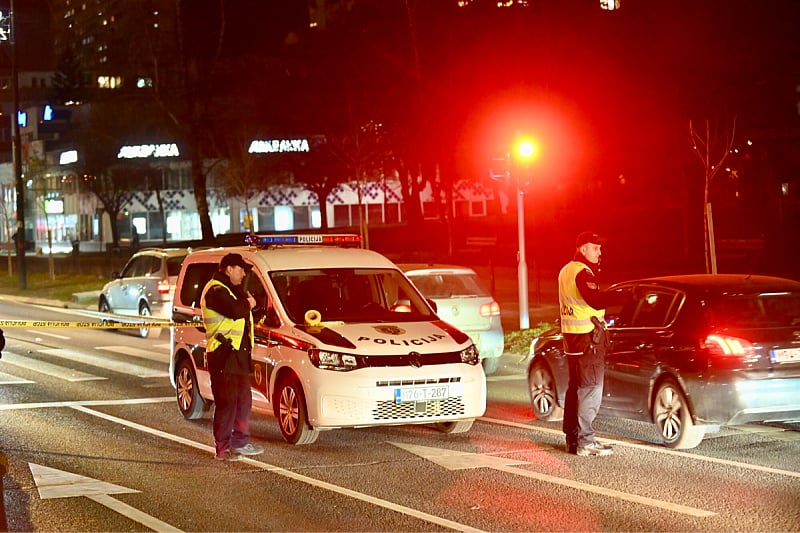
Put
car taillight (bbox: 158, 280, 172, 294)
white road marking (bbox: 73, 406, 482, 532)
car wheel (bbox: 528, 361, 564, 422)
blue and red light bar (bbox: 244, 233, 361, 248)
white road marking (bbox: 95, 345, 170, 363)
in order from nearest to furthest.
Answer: white road marking (bbox: 73, 406, 482, 532) < car wheel (bbox: 528, 361, 564, 422) < blue and red light bar (bbox: 244, 233, 361, 248) < white road marking (bbox: 95, 345, 170, 363) < car taillight (bbox: 158, 280, 172, 294)

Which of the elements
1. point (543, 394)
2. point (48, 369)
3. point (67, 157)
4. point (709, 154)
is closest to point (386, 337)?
point (543, 394)

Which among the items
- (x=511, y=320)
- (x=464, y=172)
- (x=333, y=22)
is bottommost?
(x=511, y=320)

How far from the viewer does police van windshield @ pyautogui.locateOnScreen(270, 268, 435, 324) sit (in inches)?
439

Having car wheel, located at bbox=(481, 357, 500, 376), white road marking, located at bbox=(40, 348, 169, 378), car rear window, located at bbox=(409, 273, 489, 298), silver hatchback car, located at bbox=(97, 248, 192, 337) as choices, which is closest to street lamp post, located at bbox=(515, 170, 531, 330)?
car wheel, located at bbox=(481, 357, 500, 376)

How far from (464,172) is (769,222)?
1920cm

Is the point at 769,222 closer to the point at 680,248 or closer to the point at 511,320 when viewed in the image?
the point at 680,248

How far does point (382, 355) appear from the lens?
1031cm

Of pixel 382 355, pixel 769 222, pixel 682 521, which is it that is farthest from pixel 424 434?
pixel 769 222

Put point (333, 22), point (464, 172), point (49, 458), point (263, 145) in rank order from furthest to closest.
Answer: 1. point (263, 145)
2. point (464, 172)
3. point (333, 22)
4. point (49, 458)

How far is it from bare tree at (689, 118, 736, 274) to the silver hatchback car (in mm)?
8843

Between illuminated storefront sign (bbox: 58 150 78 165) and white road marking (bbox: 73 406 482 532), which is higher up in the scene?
illuminated storefront sign (bbox: 58 150 78 165)

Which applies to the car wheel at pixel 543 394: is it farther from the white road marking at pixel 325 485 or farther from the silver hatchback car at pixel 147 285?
the silver hatchback car at pixel 147 285

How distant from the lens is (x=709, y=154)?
22.9m

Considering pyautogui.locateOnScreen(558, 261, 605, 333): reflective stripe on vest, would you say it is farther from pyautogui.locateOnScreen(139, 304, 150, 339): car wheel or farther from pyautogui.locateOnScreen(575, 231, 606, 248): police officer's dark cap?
pyautogui.locateOnScreen(139, 304, 150, 339): car wheel
